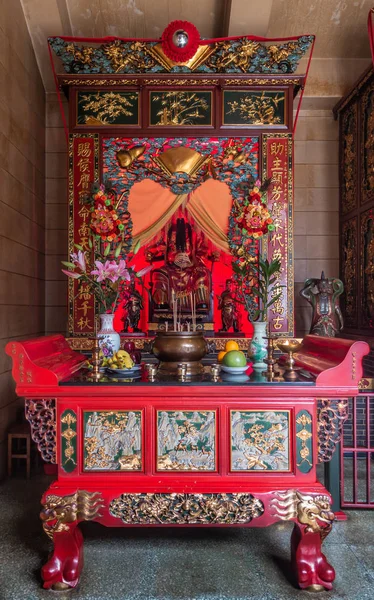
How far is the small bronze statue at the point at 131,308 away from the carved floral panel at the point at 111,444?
7.96ft

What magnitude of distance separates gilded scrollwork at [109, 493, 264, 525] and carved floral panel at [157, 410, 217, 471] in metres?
0.11

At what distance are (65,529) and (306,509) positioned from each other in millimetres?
927

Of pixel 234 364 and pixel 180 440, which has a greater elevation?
pixel 234 364

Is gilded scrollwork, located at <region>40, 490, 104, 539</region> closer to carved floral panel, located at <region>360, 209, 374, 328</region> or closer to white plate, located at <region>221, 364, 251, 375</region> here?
white plate, located at <region>221, 364, 251, 375</region>

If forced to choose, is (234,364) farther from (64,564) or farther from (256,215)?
(256,215)

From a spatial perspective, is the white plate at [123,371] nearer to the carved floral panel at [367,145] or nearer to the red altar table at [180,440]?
the red altar table at [180,440]

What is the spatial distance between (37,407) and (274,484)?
97 centimetres

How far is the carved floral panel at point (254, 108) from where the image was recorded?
4.05 m

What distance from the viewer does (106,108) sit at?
4051 mm

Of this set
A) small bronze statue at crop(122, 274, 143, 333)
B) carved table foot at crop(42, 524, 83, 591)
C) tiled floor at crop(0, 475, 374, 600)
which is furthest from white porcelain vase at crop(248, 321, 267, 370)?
small bronze statue at crop(122, 274, 143, 333)

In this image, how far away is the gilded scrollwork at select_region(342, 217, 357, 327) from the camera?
4.36m

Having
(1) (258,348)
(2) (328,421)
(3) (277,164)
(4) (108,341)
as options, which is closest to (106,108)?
(3) (277,164)

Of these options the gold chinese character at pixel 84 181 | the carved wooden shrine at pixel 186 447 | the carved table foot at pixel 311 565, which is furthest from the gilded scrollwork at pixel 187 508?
the gold chinese character at pixel 84 181

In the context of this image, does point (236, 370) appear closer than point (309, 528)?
No
